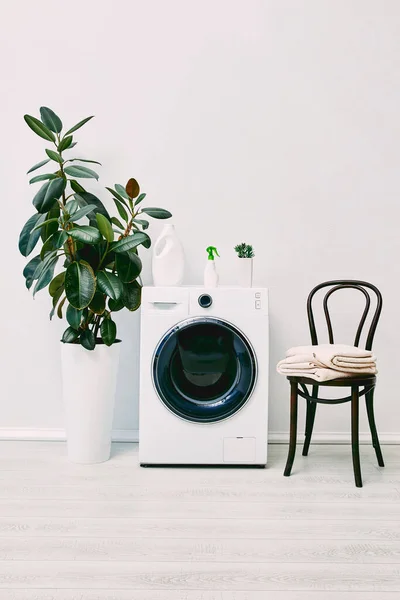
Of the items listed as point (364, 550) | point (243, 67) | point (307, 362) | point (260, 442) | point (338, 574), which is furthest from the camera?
point (243, 67)

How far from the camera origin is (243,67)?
10.5 ft

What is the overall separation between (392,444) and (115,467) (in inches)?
55.9

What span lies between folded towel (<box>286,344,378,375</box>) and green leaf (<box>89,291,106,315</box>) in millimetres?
857

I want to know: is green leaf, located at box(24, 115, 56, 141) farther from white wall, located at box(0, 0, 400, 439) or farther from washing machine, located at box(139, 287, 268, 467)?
washing machine, located at box(139, 287, 268, 467)

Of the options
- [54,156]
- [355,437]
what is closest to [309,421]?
[355,437]

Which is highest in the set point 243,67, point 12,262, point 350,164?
point 243,67

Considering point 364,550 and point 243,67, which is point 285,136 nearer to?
point 243,67

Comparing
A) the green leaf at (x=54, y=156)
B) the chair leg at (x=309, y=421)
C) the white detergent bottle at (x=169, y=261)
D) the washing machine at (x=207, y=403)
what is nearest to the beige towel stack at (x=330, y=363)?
the washing machine at (x=207, y=403)

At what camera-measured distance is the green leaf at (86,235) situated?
256 cm

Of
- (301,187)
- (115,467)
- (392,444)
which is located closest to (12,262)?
(115,467)

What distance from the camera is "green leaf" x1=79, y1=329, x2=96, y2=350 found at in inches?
108

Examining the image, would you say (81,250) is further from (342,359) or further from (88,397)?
(342,359)

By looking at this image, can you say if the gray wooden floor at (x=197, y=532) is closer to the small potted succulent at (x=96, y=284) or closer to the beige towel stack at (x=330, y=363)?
the small potted succulent at (x=96, y=284)

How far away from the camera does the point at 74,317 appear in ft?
8.79
